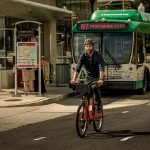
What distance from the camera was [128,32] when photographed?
63.5ft

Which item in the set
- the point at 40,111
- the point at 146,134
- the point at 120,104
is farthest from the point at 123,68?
the point at 146,134

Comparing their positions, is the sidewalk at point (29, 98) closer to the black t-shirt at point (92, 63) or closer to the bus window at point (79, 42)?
the bus window at point (79, 42)

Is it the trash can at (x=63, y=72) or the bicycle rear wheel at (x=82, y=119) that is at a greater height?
the trash can at (x=63, y=72)

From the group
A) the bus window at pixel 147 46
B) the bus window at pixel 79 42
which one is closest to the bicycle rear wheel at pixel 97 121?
the bus window at pixel 79 42

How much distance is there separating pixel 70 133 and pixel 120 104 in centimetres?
643

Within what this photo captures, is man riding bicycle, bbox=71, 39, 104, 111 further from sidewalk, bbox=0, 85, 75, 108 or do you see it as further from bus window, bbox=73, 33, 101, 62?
bus window, bbox=73, 33, 101, 62

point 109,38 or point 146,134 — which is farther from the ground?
point 109,38

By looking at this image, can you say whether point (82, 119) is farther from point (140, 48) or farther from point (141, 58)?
point (140, 48)

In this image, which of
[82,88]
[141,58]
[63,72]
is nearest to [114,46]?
[141,58]

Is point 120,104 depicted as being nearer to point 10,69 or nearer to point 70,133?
point 70,133

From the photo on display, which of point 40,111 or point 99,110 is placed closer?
point 99,110

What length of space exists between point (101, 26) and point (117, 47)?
1.02 metres

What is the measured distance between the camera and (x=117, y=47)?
1936 centimetres

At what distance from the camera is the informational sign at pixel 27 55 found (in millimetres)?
18781
